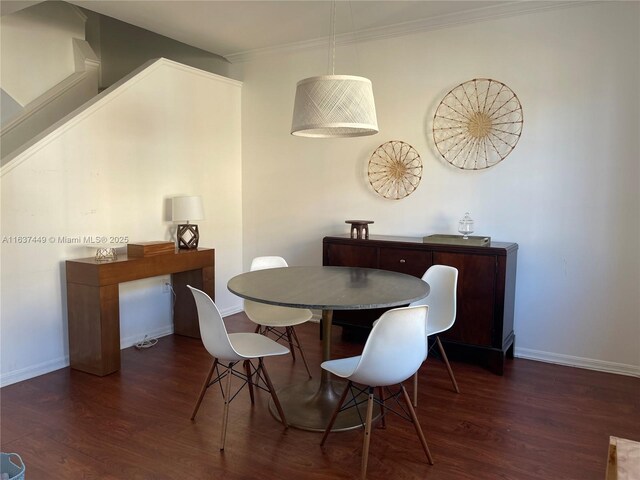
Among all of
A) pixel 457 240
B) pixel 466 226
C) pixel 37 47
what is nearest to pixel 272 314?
pixel 457 240

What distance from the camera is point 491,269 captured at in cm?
335

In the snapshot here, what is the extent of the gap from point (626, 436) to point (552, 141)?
79.4 inches

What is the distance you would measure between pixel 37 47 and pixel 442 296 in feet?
13.7

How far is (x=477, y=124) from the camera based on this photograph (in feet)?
12.3

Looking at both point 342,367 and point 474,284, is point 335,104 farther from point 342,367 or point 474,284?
point 474,284

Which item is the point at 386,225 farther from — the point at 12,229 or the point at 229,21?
the point at 12,229

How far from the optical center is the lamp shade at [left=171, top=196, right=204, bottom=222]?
4.04 metres

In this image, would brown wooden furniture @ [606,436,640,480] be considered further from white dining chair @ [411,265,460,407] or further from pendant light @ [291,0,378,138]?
pendant light @ [291,0,378,138]

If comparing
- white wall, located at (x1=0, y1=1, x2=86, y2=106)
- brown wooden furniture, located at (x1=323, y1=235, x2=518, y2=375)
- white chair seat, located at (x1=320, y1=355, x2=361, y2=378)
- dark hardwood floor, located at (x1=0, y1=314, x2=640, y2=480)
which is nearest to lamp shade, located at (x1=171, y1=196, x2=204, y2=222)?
dark hardwood floor, located at (x1=0, y1=314, x2=640, y2=480)

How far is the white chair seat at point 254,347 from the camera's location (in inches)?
96.6

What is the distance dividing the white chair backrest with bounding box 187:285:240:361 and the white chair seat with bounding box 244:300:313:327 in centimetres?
59

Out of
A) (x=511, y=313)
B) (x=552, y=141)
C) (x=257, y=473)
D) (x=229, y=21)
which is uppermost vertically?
(x=229, y=21)

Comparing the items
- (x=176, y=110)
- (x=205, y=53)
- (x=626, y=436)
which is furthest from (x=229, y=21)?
(x=626, y=436)

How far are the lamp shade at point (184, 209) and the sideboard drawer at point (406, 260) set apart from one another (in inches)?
63.6
